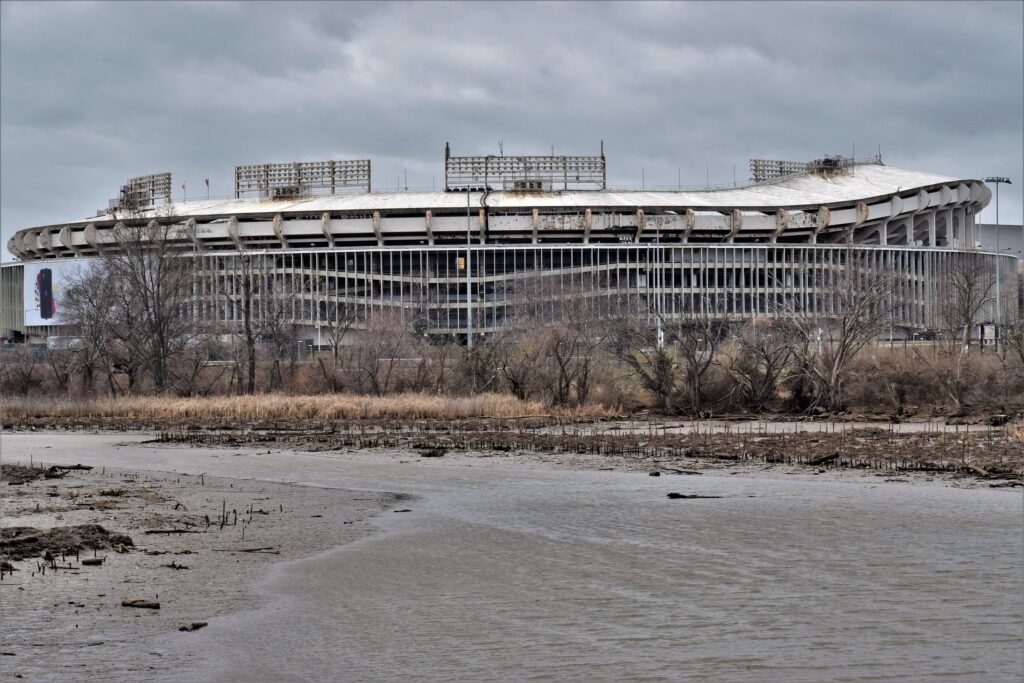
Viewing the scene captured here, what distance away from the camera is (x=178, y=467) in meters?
35.2

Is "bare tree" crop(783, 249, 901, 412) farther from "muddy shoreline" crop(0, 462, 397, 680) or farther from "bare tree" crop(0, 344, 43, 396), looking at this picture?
"bare tree" crop(0, 344, 43, 396)

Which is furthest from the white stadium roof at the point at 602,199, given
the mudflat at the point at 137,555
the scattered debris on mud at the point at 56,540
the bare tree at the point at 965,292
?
the scattered debris on mud at the point at 56,540

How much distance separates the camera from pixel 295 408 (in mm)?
58062

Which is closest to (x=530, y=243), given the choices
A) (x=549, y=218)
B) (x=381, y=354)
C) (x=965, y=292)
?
(x=549, y=218)

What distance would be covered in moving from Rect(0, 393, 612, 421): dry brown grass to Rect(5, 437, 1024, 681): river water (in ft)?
93.9

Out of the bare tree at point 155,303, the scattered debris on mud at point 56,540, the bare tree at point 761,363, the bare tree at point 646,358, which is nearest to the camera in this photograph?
the scattered debris on mud at point 56,540

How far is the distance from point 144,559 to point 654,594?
8.68 m

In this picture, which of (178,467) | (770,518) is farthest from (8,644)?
(178,467)

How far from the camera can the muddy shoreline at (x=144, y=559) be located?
14672mm

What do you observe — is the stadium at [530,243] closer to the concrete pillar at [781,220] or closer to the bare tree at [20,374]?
the concrete pillar at [781,220]

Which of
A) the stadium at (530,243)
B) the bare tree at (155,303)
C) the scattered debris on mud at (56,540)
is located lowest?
the scattered debris on mud at (56,540)

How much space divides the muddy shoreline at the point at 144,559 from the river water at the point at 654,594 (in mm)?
647

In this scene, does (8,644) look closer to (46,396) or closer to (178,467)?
(178,467)

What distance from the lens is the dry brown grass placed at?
2235 inches
